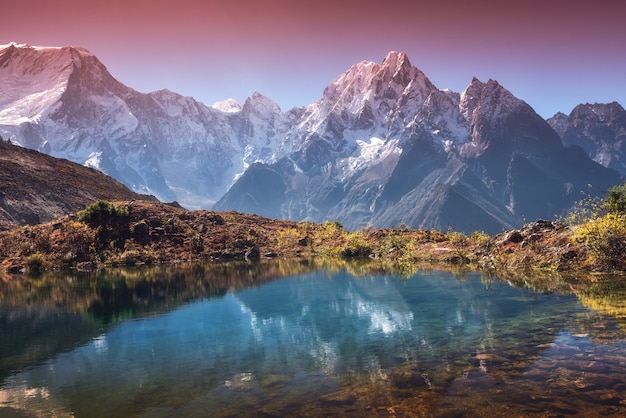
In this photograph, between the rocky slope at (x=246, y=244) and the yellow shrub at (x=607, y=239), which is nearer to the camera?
the yellow shrub at (x=607, y=239)

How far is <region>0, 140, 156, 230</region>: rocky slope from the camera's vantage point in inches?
3745

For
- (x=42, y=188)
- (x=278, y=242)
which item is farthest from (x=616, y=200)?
(x=42, y=188)

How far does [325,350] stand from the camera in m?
23.2

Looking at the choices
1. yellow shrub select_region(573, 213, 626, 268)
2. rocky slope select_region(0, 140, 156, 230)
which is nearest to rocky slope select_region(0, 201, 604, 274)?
yellow shrub select_region(573, 213, 626, 268)

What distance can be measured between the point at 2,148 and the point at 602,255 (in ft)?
429

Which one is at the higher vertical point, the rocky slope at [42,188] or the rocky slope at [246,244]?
the rocky slope at [42,188]

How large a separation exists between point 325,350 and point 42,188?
10365 centimetres

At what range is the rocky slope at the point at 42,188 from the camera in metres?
95.1

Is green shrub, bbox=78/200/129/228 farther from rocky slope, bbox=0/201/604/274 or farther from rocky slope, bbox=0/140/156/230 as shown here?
rocky slope, bbox=0/140/156/230

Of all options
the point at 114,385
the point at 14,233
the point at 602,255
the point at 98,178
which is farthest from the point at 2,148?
the point at 602,255

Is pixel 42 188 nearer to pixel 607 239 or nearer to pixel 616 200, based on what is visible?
pixel 607 239

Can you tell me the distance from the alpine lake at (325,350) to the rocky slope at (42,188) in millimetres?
61213

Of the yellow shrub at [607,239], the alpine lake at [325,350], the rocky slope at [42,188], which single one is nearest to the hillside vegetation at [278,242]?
the yellow shrub at [607,239]

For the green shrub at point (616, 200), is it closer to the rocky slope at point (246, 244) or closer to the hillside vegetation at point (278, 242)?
the hillside vegetation at point (278, 242)
